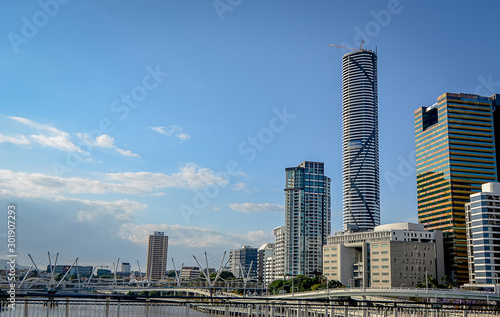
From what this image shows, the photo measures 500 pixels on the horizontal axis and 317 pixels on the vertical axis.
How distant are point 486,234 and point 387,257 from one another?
3047 centimetres

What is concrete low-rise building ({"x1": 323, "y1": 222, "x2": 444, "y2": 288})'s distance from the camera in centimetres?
15262

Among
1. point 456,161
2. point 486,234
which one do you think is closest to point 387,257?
point 486,234

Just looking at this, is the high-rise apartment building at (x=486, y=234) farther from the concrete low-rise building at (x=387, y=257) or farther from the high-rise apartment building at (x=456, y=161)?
the high-rise apartment building at (x=456, y=161)

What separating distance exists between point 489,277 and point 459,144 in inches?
2120

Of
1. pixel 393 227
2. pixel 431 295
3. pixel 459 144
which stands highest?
pixel 459 144

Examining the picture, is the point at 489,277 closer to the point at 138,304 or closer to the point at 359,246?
the point at 359,246

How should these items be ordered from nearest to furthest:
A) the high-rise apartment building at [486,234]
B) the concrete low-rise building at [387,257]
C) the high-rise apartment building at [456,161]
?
the high-rise apartment building at [486,234] < the concrete low-rise building at [387,257] < the high-rise apartment building at [456,161]

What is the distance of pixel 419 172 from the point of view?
615 feet

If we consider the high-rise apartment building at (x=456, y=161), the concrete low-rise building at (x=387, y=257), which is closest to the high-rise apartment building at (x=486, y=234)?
the concrete low-rise building at (x=387, y=257)

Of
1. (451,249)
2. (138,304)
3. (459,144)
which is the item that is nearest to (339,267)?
(451,249)

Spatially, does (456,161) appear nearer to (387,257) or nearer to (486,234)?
(486,234)

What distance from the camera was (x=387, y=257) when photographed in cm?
15462

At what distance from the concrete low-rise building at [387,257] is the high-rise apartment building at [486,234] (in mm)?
16229

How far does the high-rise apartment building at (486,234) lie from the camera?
137m
